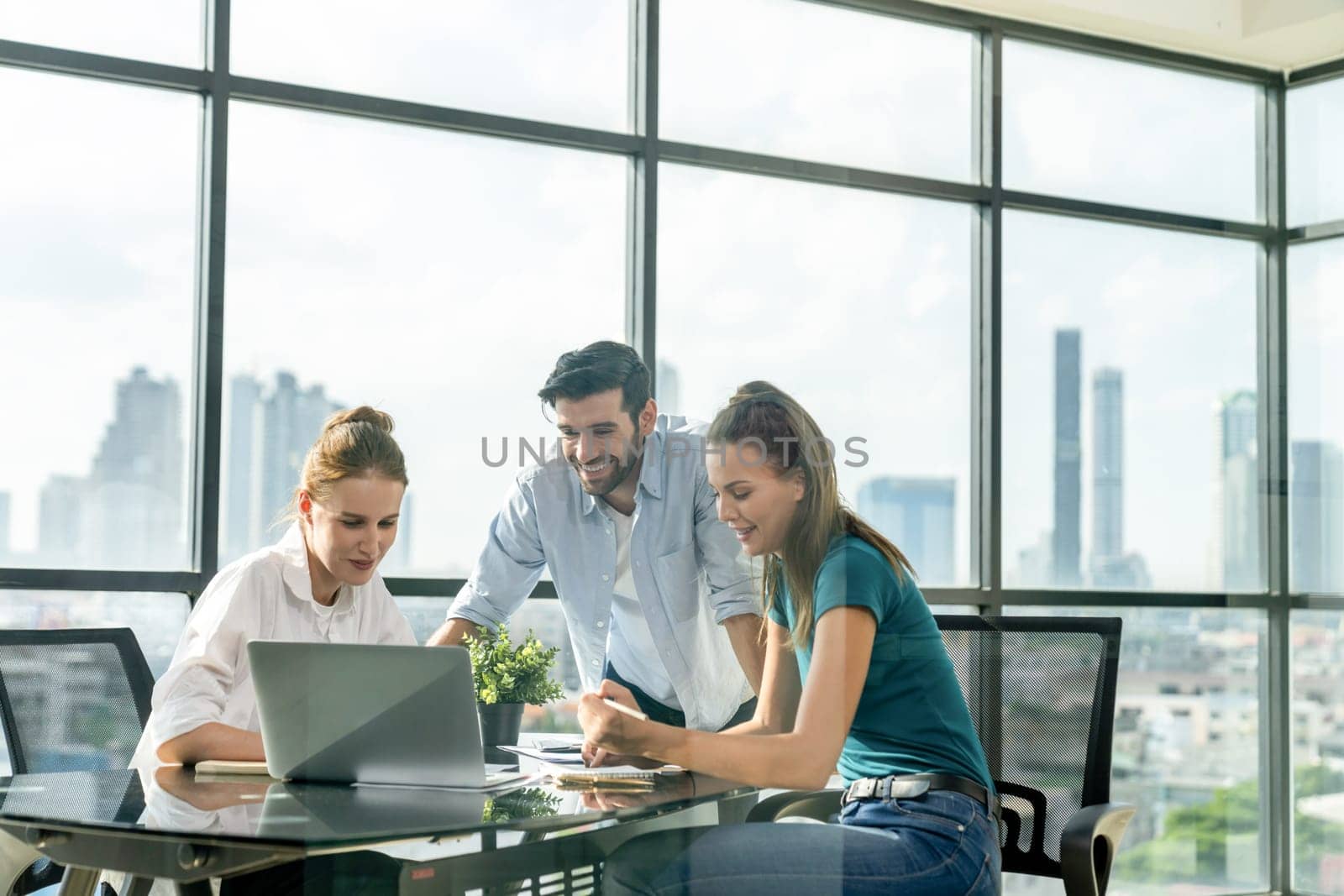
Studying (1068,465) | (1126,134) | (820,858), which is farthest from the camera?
(1068,465)

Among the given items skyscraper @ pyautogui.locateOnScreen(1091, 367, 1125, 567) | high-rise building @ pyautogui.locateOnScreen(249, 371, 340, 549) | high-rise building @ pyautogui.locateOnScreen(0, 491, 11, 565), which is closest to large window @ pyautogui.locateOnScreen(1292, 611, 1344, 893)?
skyscraper @ pyautogui.locateOnScreen(1091, 367, 1125, 567)

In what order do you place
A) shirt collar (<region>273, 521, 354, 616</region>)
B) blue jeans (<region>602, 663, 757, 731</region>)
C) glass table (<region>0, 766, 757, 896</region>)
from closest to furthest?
glass table (<region>0, 766, 757, 896</region>) → blue jeans (<region>602, 663, 757, 731</region>) → shirt collar (<region>273, 521, 354, 616</region>)

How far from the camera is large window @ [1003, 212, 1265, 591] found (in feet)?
7.64

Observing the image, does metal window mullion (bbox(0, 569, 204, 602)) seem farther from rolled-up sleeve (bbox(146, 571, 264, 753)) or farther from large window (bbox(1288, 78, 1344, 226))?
large window (bbox(1288, 78, 1344, 226))

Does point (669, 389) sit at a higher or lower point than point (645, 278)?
lower

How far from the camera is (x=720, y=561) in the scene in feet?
6.25

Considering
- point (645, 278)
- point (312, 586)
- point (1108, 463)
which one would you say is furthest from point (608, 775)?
point (1108, 463)

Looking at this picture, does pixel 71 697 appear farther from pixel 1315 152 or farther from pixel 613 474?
pixel 1315 152

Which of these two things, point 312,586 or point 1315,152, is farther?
point 1315,152

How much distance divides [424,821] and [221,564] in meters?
0.78

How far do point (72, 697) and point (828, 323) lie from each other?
1495mm

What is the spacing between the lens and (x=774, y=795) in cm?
173

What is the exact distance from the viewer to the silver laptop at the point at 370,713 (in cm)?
160

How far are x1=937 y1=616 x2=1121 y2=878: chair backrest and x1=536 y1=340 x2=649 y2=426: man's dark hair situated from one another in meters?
0.70
